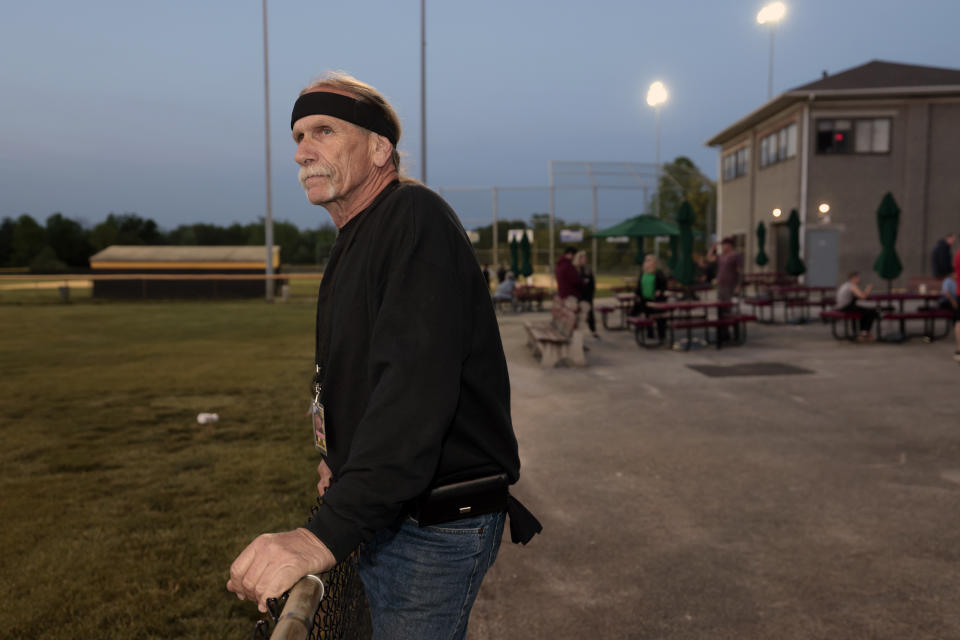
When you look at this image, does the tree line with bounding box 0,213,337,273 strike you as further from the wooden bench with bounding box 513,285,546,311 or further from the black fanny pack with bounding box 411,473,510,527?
the black fanny pack with bounding box 411,473,510,527

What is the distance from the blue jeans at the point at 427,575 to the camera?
1642 millimetres

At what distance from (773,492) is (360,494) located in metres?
5.02

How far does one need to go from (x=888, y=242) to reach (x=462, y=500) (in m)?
19.6

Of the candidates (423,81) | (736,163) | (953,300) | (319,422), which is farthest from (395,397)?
(736,163)

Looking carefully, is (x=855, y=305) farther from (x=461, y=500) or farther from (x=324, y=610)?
(x=461, y=500)

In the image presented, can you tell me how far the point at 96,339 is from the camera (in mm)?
16766

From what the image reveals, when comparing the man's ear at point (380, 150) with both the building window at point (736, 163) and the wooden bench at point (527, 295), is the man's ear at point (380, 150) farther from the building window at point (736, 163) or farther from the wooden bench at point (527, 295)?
the building window at point (736, 163)

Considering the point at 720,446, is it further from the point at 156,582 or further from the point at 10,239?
the point at 10,239

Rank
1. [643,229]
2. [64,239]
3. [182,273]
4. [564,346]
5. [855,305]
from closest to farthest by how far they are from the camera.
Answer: [564,346]
[855,305]
[643,229]
[182,273]
[64,239]

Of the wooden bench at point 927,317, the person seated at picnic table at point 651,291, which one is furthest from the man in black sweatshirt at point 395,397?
the wooden bench at point 927,317

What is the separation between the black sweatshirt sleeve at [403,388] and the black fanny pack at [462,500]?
16 cm

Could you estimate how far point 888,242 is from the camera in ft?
59.5

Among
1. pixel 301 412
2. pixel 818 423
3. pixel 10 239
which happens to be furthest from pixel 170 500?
pixel 10 239

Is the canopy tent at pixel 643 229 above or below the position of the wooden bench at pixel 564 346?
above
